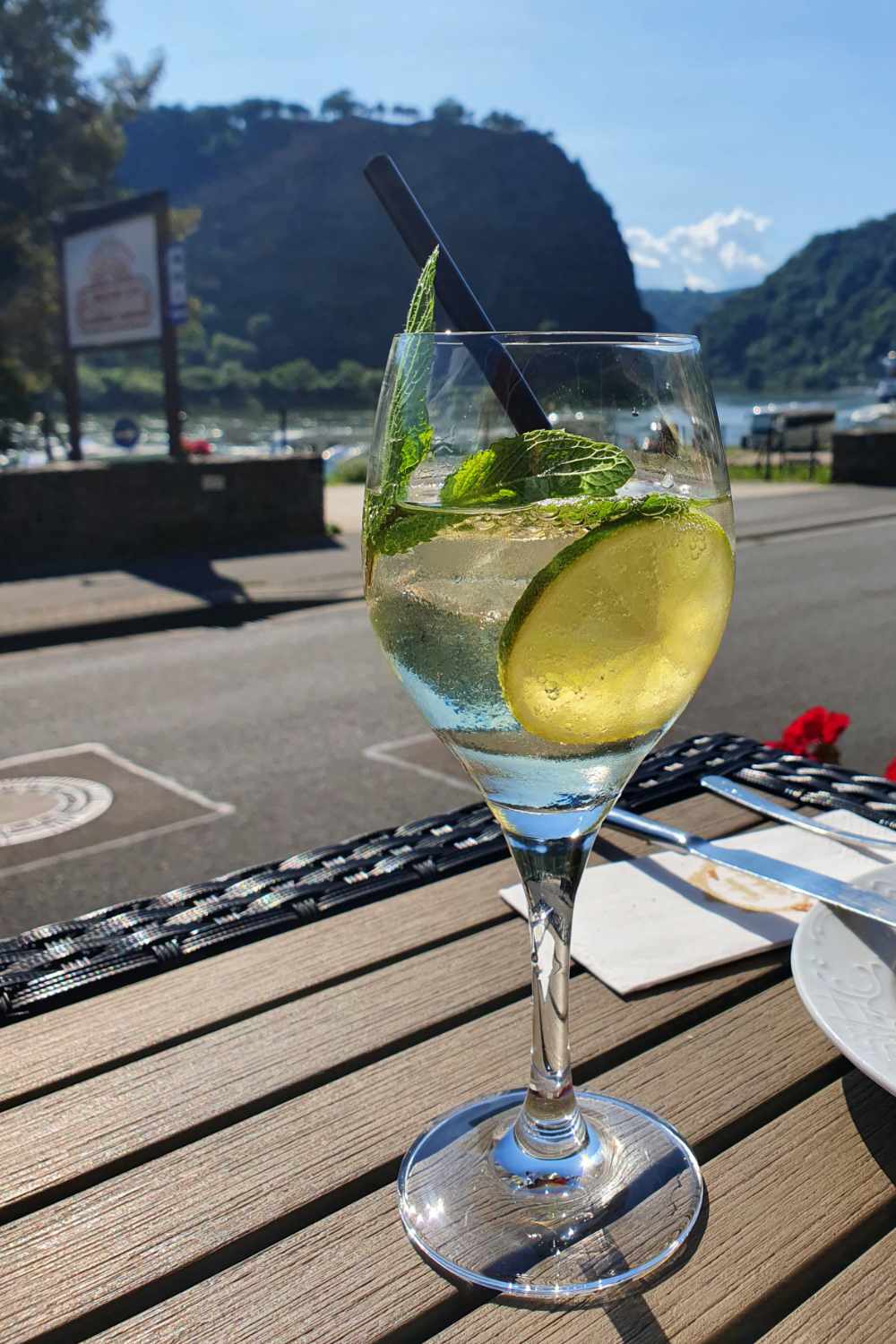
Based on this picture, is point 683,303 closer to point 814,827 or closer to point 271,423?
point 814,827

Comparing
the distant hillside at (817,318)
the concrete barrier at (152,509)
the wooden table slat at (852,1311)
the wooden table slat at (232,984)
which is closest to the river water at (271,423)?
the distant hillside at (817,318)

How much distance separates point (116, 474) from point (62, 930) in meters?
10.8

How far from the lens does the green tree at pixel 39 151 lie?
2916 centimetres

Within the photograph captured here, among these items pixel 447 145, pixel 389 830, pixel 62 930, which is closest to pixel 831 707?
pixel 389 830

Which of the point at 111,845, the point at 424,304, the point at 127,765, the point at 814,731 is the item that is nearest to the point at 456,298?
the point at 424,304

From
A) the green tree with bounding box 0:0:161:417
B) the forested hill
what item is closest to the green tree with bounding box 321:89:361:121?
the forested hill

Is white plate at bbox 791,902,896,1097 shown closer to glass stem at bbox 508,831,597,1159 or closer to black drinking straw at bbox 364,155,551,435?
glass stem at bbox 508,831,597,1159

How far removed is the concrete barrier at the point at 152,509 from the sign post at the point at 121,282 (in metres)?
1.06

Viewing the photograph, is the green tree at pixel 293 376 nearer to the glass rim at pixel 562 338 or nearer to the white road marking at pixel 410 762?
the white road marking at pixel 410 762

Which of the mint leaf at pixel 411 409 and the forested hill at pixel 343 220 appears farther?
the forested hill at pixel 343 220

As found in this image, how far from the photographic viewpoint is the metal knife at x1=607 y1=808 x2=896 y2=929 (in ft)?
3.41

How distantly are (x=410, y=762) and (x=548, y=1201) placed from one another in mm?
4698

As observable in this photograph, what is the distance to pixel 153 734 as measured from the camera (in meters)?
6.01

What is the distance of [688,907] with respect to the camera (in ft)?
4.26
